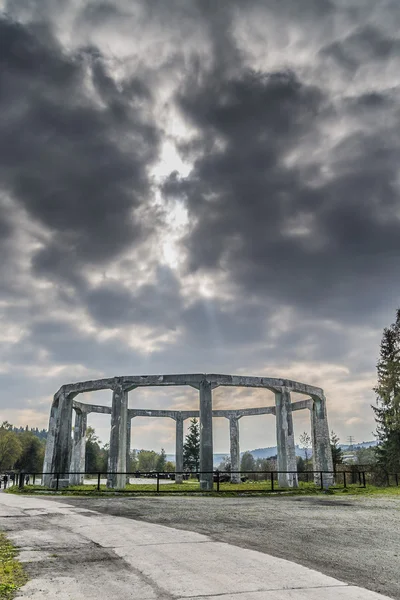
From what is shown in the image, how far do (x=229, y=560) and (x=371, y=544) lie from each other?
3248 mm

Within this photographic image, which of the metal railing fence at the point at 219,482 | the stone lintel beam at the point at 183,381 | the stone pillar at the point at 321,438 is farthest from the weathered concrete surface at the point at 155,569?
the stone pillar at the point at 321,438

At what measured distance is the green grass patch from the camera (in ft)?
16.8

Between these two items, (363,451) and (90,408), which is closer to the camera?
(90,408)

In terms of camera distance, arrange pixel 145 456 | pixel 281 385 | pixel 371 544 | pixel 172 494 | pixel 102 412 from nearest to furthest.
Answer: pixel 371 544
pixel 172 494
pixel 281 385
pixel 102 412
pixel 145 456

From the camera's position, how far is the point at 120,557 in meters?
6.93

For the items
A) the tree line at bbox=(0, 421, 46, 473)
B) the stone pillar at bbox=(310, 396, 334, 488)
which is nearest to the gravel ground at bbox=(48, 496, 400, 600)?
the stone pillar at bbox=(310, 396, 334, 488)

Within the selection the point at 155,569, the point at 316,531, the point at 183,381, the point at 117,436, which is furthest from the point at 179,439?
the point at 155,569

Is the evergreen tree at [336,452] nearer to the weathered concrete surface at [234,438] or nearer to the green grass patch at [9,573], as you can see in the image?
the weathered concrete surface at [234,438]

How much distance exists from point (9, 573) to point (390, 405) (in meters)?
41.3

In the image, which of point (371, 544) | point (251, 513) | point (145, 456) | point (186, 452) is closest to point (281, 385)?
point (251, 513)

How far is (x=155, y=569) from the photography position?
241 inches

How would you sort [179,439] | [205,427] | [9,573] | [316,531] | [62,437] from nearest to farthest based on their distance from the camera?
[9,573] < [316,531] < [205,427] < [62,437] < [179,439]

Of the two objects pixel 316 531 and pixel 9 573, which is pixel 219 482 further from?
pixel 9 573

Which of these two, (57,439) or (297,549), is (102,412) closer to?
(57,439)
